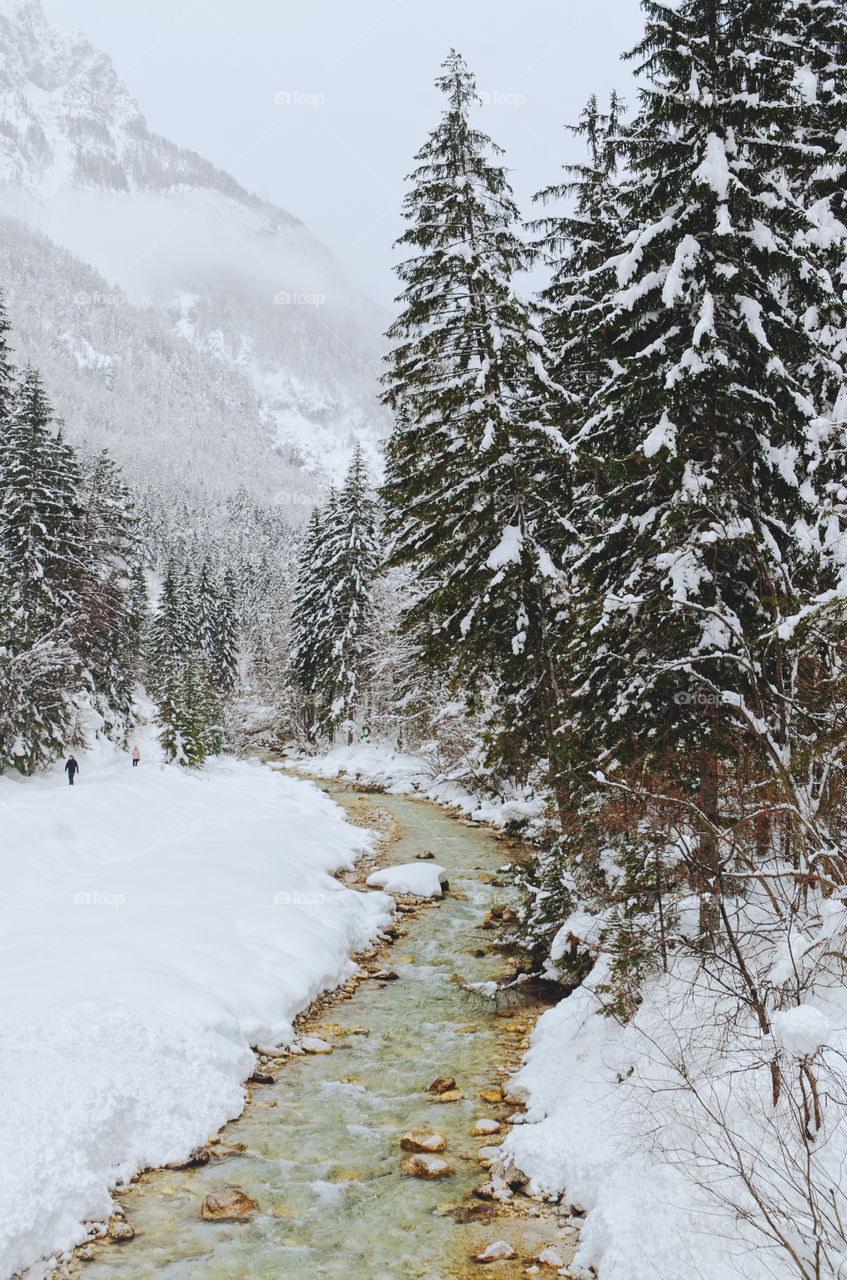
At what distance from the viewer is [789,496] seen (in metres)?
8.57

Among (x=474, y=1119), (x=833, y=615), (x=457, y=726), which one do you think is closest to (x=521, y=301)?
(x=833, y=615)

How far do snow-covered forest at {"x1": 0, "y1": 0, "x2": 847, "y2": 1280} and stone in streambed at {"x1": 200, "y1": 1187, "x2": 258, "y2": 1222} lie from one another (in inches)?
85.0

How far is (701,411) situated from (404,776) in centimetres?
2786

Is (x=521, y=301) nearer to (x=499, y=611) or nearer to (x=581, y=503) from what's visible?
(x=581, y=503)

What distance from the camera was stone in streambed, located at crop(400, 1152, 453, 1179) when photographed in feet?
21.3

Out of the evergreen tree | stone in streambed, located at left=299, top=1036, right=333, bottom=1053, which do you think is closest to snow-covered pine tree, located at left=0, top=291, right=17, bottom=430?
the evergreen tree

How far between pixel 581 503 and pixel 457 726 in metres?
17.4

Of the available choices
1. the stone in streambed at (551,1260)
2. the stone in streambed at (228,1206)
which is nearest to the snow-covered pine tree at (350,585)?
the stone in streambed at (228,1206)

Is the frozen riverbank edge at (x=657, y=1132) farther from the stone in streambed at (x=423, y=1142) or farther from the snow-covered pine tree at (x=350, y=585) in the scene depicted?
the snow-covered pine tree at (x=350, y=585)

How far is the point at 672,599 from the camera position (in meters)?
5.95

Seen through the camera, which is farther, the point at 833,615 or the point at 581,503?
the point at 581,503

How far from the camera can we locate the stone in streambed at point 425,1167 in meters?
6.49

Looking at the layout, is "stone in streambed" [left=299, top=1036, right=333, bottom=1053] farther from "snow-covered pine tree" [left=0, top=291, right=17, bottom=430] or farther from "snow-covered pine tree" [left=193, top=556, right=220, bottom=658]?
"snow-covered pine tree" [left=193, top=556, right=220, bottom=658]

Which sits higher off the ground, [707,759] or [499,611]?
[499,611]
